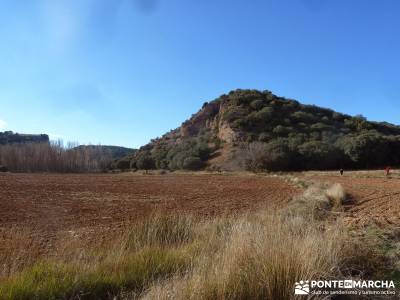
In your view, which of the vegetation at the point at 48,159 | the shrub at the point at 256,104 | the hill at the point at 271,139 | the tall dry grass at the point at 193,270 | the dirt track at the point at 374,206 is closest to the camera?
the tall dry grass at the point at 193,270

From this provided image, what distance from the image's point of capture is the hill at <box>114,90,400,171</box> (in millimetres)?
63719

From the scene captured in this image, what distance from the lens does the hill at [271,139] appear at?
209 feet

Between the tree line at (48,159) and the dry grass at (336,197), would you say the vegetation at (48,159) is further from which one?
the dry grass at (336,197)

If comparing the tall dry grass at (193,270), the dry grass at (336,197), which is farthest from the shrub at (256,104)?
the tall dry grass at (193,270)

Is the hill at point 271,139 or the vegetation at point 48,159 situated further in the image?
the vegetation at point 48,159

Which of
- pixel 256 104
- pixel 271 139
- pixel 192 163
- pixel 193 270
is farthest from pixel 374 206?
pixel 256 104

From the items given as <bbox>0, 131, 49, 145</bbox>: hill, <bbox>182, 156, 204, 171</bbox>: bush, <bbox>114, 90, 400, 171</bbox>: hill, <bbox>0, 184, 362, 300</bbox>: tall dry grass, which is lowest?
<bbox>0, 184, 362, 300</bbox>: tall dry grass

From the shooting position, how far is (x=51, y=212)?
714 inches

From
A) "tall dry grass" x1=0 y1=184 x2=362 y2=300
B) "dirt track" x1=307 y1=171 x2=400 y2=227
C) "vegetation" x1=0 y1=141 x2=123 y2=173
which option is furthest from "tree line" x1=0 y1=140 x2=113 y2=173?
"tall dry grass" x1=0 y1=184 x2=362 y2=300

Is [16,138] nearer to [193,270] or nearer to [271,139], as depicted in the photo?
[271,139]

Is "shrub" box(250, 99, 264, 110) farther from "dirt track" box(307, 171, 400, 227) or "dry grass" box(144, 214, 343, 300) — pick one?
"dry grass" box(144, 214, 343, 300)

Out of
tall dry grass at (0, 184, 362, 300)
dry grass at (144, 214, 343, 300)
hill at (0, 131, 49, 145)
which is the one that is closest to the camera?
dry grass at (144, 214, 343, 300)

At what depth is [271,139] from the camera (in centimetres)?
8031

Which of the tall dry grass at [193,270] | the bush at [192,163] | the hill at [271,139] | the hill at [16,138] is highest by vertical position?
the hill at [16,138]
